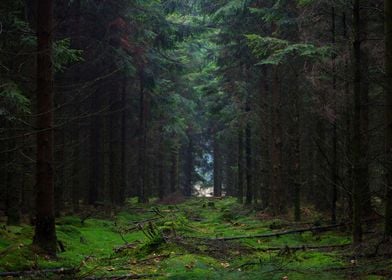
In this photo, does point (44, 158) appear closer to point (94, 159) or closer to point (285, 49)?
point (285, 49)

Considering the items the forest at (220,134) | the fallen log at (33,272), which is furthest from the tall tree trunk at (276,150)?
the fallen log at (33,272)

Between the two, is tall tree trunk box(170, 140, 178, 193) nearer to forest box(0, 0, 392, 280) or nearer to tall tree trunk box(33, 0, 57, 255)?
forest box(0, 0, 392, 280)

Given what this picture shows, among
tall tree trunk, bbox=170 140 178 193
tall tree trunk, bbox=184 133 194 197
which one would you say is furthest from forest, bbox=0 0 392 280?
tall tree trunk, bbox=184 133 194 197

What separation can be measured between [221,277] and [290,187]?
2207 centimetres

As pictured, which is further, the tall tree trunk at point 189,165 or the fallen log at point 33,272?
the tall tree trunk at point 189,165

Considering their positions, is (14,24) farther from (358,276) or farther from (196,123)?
(196,123)

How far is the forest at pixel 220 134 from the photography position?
30.0 feet

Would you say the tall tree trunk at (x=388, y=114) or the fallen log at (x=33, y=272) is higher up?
the tall tree trunk at (x=388, y=114)

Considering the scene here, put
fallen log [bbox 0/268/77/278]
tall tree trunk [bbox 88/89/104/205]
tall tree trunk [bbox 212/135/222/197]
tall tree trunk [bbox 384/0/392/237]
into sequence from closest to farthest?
fallen log [bbox 0/268/77/278]
tall tree trunk [bbox 384/0/392/237]
tall tree trunk [bbox 88/89/104/205]
tall tree trunk [bbox 212/135/222/197]

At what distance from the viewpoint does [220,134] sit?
36.3 metres

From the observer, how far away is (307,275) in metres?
7.74

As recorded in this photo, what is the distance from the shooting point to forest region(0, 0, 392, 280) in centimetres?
915

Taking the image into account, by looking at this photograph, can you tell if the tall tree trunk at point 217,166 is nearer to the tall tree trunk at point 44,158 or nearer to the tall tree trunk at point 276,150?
the tall tree trunk at point 276,150

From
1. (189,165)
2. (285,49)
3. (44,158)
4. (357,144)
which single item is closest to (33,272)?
(44,158)
